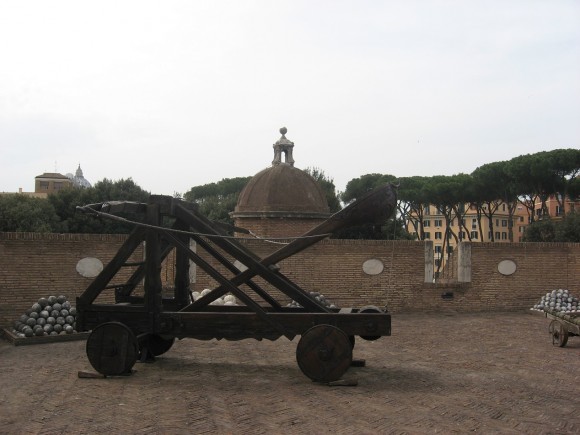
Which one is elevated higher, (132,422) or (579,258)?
(579,258)

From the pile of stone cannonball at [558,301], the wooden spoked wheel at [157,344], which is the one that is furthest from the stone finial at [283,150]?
the wooden spoked wheel at [157,344]

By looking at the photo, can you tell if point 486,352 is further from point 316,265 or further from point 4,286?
point 4,286

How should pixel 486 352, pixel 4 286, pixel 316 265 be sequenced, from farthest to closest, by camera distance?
pixel 316 265 → pixel 4 286 → pixel 486 352

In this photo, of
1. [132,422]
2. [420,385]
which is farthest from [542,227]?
[132,422]

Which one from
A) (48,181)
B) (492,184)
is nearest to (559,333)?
(492,184)

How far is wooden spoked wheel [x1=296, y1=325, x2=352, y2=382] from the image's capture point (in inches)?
249

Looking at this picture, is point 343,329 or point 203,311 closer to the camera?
point 343,329

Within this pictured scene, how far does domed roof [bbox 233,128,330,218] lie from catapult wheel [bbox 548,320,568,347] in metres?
11.3

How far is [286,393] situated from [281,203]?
590 inches

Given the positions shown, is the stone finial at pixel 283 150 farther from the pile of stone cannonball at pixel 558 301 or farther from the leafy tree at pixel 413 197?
the leafy tree at pixel 413 197

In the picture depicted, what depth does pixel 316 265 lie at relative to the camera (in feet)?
45.8

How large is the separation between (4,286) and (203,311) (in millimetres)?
5423

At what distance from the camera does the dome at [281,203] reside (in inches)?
802

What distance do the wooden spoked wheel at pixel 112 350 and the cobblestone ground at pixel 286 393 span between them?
Answer: 0.15 meters
